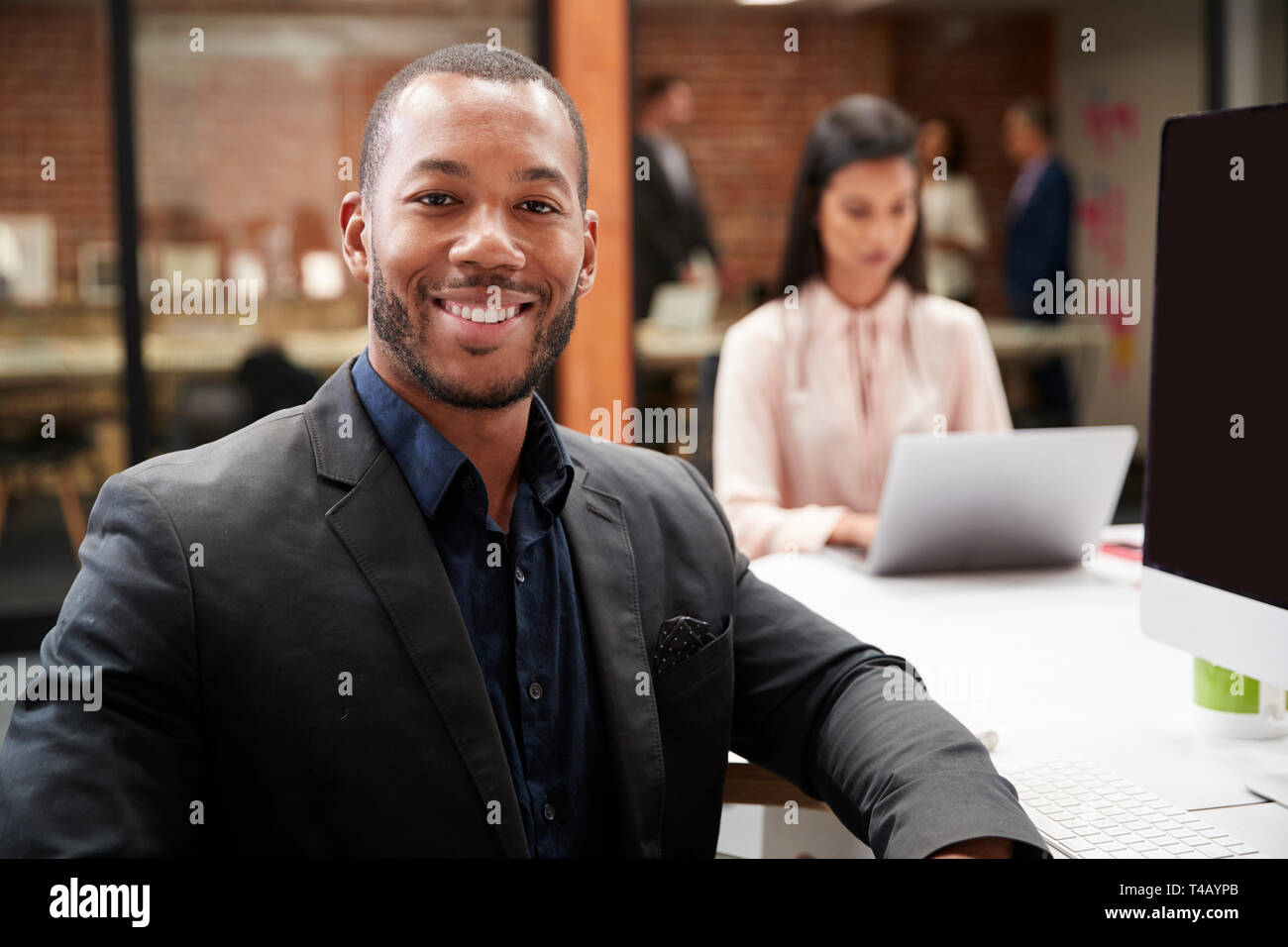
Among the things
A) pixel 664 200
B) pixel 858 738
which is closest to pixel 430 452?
pixel 858 738

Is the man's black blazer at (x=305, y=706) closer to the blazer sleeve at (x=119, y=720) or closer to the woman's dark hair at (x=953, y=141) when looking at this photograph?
the blazer sleeve at (x=119, y=720)

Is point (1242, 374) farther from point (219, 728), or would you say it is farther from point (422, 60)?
point (219, 728)

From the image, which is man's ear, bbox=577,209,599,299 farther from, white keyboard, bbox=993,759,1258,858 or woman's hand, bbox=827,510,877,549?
woman's hand, bbox=827,510,877,549

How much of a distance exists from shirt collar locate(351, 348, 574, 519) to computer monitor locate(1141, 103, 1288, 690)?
2.09 feet

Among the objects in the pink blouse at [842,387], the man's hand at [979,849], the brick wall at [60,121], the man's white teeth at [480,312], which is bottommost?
the man's hand at [979,849]

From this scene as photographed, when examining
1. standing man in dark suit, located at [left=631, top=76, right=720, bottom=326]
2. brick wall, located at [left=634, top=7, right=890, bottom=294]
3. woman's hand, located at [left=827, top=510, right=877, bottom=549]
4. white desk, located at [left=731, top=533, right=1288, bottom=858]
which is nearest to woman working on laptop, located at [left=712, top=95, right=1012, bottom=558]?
woman's hand, located at [left=827, top=510, right=877, bottom=549]

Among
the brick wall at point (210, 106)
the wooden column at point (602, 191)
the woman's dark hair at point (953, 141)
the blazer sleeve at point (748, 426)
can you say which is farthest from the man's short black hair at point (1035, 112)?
the blazer sleeve at point (748, 426)

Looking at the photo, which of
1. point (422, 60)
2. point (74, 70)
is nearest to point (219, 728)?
point (422, 60)

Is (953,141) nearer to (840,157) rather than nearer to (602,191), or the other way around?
(602,191)

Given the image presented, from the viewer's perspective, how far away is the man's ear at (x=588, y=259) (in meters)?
1.30

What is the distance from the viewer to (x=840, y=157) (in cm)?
259

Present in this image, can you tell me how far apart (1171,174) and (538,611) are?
0.80 meters

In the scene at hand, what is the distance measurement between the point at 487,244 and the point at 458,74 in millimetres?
171

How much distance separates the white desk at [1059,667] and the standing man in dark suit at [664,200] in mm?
2363
